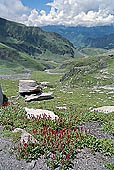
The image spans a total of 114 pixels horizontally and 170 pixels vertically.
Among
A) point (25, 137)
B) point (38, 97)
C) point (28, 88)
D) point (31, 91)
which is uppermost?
point (25, 137)

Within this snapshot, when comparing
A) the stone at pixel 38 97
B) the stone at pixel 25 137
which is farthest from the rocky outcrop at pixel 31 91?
the stone at pixel 25 137

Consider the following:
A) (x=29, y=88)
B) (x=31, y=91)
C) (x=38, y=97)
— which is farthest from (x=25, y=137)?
(x=29, y=88)

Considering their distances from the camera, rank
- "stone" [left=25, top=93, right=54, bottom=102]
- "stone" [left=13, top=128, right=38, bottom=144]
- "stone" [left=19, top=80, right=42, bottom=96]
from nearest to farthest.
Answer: "stone" [left=13, top=128, right=38, bottom=144] → "stone" [left=25, top=93, right=54, bottom=102] → "stone" [left=19, top=80, right=42, bottom=96]

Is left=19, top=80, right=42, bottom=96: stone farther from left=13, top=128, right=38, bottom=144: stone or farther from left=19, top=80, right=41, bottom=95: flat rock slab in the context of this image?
left=13, top=128, right=38, bottom=144: stone

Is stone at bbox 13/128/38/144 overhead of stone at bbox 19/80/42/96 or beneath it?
overhead

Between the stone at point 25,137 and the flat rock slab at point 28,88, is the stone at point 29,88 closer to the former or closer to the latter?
the flat rock slab at point 28,88

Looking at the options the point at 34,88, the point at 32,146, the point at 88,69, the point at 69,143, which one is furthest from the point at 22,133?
the point at 88,69

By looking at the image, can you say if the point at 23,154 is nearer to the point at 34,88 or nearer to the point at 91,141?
the point at 91,141

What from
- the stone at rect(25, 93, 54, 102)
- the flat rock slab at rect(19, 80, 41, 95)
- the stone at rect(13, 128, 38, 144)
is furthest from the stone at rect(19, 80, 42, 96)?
the stone at rect(13, 128, 38, 144)

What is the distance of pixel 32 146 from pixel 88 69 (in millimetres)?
74064

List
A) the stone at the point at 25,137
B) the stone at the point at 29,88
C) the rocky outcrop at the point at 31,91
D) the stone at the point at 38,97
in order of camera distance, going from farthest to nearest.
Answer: the stone at the point at 29,88
the rocky outcrop at the point at 31,91
the stone at the point at 38,97
the stone at the point at 25,137

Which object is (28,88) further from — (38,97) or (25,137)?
(25,137)

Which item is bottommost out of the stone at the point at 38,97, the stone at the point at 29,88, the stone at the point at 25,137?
the stone at the point at 38,97

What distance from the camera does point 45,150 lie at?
1155cm
